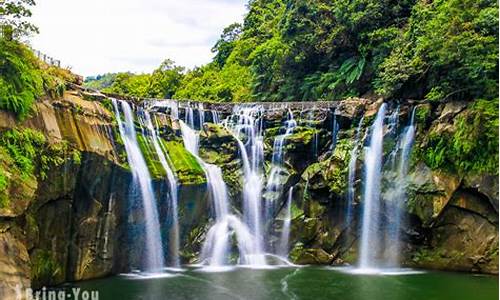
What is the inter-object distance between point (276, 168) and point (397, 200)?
5.28 meters

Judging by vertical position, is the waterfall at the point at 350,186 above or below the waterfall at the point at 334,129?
below

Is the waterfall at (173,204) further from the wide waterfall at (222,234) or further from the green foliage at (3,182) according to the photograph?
the green foliage at (3,182)

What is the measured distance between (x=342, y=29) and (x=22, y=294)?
21.2 m

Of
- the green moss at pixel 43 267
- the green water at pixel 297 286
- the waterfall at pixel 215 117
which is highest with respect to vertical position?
the waterfall at pixel 215 117

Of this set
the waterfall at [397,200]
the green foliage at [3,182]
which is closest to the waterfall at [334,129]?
the waterfall at [397,200]

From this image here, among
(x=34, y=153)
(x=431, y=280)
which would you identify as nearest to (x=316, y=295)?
(x=431, y=280)

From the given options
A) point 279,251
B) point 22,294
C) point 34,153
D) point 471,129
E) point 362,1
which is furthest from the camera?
point 362,1

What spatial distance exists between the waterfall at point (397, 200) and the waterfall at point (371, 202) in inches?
19.7

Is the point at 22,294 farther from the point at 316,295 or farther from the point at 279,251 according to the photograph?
the point at 279,251

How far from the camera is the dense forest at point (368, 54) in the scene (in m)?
17.7

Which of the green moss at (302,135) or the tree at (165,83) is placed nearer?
the green moss at (302,135)

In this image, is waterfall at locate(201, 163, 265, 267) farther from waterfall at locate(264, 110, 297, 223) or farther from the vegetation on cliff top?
the vegetation on cliff top

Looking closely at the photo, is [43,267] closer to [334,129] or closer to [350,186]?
[350,186]

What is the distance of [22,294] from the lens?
427 inches
